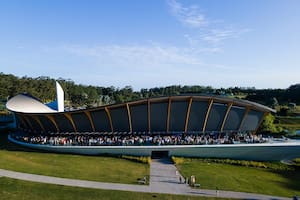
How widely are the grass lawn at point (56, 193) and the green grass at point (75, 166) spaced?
2.59 meters

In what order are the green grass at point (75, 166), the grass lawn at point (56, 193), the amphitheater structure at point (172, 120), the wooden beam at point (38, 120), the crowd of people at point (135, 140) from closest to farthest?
the grass lawn at point (56, 193) < the green grass at point (75, 166) < the crowd of people at point (135, 140) < the amphitheater structure at point (172, 120) < the wooden beam at point (38, 120)

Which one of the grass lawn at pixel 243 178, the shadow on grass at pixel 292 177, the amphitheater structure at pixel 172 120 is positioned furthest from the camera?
the amphitheater structure at pixel 172 120

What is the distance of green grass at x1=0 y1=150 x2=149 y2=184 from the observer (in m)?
22.8

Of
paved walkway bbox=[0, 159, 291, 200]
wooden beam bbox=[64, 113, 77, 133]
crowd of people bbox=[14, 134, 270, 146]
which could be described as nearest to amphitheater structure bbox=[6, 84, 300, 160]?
wooden beam bbox=[64, 113, 77, 133]

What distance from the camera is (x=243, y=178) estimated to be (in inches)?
982

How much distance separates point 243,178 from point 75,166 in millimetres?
15287

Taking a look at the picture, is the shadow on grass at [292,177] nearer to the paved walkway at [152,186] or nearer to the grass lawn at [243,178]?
the grass lawn at [243,178]

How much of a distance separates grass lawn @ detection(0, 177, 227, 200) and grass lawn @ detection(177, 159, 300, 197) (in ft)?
13.9

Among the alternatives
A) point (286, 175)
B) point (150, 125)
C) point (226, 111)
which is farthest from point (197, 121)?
point (286, 175)

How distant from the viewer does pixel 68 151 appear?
101 feet

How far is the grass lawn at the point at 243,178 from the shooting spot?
2222 cm

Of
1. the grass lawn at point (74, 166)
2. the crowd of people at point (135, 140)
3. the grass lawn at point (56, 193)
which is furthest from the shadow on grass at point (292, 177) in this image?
the grass lawn at point (74, 166)

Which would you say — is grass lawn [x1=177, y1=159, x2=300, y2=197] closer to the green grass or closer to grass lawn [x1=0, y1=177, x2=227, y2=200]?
grass lawn [x1=0, y1=177, x2=227, y2=200]

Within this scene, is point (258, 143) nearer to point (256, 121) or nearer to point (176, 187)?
point (256, 121)
